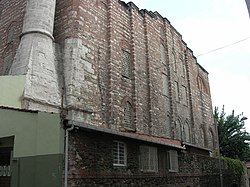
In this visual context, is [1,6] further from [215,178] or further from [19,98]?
[215,178]

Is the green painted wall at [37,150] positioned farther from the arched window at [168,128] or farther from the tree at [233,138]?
the tree at [233,138]

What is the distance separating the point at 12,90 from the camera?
1355cm

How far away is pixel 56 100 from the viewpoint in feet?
48.0

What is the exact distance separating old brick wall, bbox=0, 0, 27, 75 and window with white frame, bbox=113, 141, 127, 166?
9358 mm

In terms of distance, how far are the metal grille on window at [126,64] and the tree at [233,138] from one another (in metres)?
17.7

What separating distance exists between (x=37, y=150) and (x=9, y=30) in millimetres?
12354

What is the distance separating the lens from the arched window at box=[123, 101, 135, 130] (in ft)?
61.9

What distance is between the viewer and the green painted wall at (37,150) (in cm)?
895

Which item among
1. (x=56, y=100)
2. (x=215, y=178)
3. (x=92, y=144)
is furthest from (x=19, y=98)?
(x=215, y=178)

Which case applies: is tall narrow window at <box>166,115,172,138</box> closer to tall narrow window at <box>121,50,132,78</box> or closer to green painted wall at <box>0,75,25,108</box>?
tall narrow window at <box>121,50,132,78</box>

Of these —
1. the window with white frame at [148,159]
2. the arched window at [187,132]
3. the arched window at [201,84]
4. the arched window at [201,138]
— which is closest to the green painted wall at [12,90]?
the window with white frame at [148,159]

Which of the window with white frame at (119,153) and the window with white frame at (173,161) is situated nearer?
the window with white frame at (119,153)

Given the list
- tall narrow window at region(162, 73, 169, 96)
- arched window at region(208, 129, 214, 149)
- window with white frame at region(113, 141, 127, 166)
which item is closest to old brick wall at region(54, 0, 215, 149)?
tall narrow window at region(162, 73, 169, 96)

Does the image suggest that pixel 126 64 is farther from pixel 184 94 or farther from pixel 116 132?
pixel 116 132
